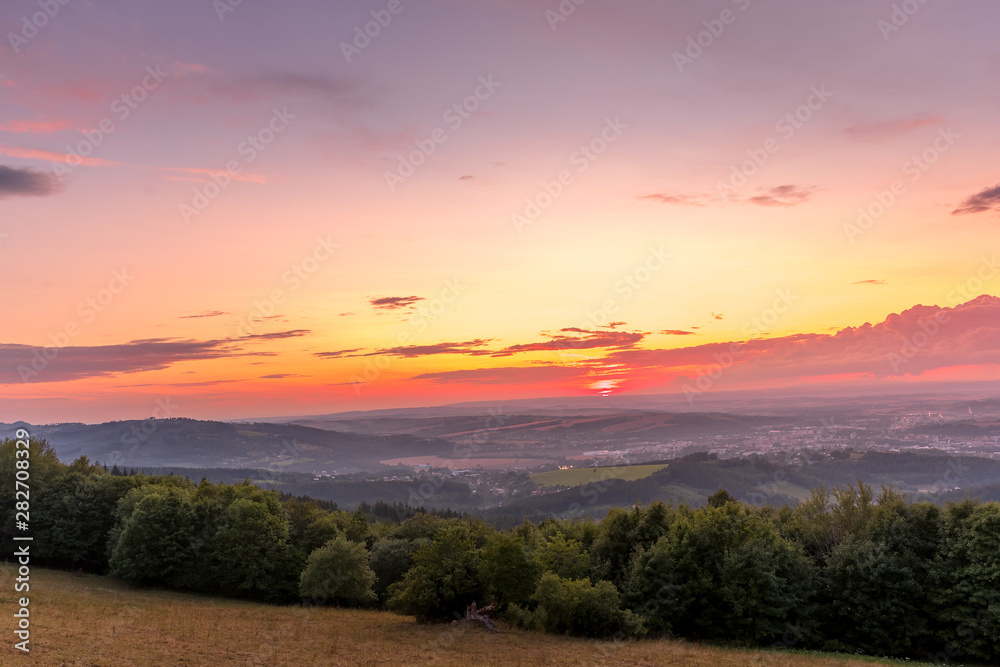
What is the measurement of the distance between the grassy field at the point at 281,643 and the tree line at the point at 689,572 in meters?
3.98

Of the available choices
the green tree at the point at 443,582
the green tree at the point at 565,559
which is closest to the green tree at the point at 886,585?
the green tree at the point at 565,559

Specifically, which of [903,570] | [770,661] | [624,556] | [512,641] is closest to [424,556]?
[512,641]

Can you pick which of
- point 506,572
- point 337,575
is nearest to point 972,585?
point 506,572

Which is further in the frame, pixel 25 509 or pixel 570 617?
pixel 25 509

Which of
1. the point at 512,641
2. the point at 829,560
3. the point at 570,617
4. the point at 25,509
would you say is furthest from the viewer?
the point at 25,509

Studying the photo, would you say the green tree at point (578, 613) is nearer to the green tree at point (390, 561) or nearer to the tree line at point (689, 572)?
the tree line at point (689, 572)

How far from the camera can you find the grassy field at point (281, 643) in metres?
26.3

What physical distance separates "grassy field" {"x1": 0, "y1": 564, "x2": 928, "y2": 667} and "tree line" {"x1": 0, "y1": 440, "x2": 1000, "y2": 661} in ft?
13.0

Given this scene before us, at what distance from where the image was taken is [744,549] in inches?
1842

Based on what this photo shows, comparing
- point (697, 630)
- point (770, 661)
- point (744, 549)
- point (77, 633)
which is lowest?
point (697, 630)

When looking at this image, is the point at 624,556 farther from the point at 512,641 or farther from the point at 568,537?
the point at 512,641

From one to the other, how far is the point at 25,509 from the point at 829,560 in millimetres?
82757

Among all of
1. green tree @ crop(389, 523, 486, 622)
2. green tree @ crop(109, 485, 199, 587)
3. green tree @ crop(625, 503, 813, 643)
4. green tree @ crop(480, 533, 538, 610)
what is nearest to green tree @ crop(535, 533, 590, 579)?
green tree @ crop(625, 503, 813, 643)

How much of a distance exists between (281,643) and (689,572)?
31295 mm
